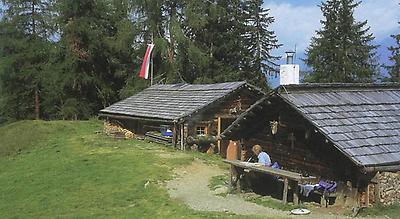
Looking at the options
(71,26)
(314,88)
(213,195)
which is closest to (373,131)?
(314,88)

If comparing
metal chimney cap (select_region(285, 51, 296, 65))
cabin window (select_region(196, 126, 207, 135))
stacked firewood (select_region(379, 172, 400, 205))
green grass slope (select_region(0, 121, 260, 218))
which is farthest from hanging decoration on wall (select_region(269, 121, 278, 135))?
cabin window (select_region(196, 126, 207, 135))

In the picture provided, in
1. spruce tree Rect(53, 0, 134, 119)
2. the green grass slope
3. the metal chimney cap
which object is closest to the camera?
the green grass slope

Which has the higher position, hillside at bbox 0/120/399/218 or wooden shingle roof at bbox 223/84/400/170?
wooden shingle roof at bbox 223/84/400/170

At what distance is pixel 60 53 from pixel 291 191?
111 ft

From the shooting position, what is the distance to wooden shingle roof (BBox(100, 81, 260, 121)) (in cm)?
2739

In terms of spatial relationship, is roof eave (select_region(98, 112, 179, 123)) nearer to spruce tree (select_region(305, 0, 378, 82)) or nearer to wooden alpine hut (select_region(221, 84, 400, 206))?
wooden alpine hut (select_region(221, 84, 400, 206))

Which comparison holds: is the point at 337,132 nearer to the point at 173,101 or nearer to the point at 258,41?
the point at 173,101

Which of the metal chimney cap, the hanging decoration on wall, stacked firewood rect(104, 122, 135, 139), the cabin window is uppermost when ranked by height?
the metal chimney cap

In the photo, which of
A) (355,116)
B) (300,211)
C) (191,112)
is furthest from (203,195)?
(191,112)

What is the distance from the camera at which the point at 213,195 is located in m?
15.8

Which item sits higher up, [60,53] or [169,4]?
[169,4]

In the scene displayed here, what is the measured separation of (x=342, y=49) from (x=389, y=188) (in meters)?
35.1

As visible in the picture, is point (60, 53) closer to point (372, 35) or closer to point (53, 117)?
point (53, 117)

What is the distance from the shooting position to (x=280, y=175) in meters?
13.8
